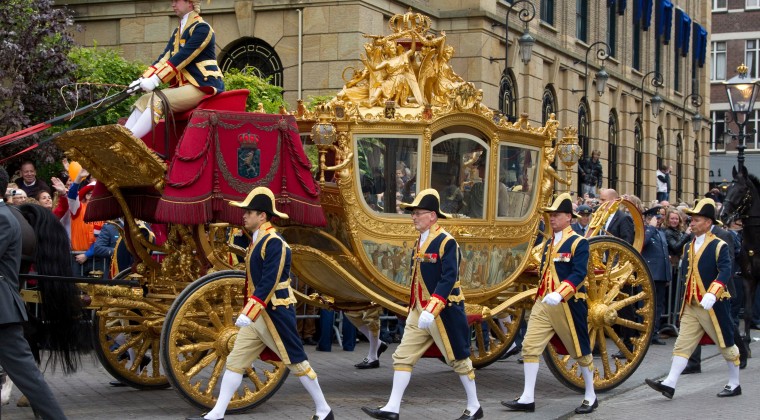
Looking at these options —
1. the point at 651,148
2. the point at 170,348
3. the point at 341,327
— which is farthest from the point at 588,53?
the point at 170,348

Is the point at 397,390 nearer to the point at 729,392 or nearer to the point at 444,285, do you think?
the point at 444,285

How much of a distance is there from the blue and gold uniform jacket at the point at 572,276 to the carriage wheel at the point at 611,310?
564 mm

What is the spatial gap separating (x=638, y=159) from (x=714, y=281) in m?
30.2

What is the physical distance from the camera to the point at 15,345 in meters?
7.96

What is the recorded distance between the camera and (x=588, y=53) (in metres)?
34.5

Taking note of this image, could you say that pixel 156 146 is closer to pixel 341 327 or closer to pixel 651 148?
pixel 341 327

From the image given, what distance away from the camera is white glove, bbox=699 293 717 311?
11.1m

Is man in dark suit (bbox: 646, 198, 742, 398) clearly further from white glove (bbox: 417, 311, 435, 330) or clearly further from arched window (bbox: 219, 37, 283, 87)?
arched window (bbox: 219, 37, 283, 87)

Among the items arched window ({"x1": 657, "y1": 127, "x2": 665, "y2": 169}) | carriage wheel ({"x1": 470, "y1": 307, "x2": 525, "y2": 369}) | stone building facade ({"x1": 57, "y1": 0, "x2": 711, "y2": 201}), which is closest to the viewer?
carriage wheel ({"x1": 470, "y1": 307, "x2": 525, "y2": 369})

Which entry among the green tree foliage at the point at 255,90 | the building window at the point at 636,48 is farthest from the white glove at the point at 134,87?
the building window at the point at 636,48

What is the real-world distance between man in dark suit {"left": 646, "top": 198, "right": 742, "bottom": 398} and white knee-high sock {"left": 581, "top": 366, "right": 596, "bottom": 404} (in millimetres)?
Answer: 1082

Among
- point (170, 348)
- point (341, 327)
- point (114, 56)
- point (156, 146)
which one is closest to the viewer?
point (170, 348)

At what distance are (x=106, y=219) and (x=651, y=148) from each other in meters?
33.2

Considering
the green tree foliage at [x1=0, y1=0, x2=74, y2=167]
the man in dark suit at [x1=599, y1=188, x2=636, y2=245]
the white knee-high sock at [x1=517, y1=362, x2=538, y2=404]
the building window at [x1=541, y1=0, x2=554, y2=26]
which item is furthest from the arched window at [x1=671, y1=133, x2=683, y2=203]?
the white knee-high sock at [x1=517, y1=362, x2=538, y2=404]
